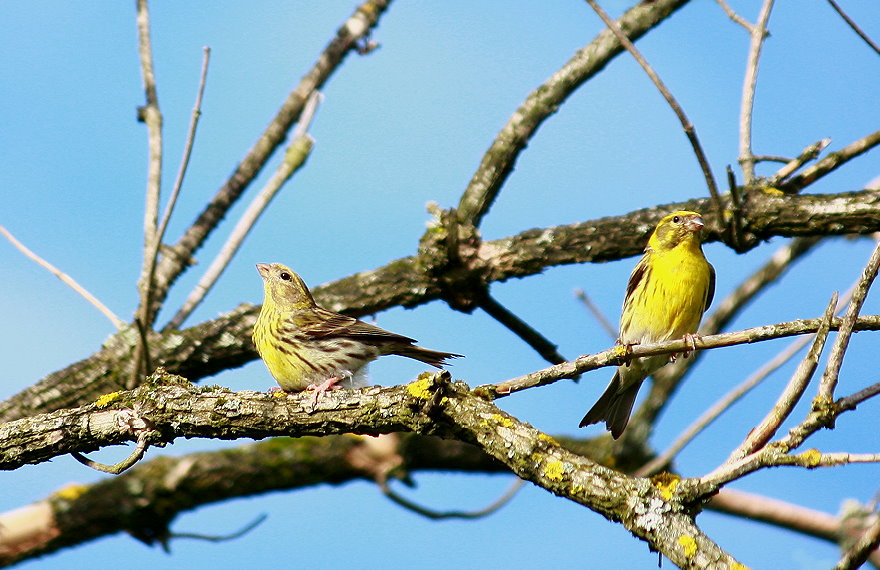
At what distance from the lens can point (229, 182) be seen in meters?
9.88

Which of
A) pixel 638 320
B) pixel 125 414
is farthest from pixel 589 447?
pixel 125 414

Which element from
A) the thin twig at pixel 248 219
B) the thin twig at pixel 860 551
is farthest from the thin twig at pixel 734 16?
the thin twig at pixel 860 551

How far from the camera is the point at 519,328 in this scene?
8.09m

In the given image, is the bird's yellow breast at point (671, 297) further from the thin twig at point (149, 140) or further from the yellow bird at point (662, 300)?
the thin twig at point (149, 140)

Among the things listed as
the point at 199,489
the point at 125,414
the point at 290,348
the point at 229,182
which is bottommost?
the point at 125,414

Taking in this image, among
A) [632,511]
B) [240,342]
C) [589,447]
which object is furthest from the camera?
[589,447]

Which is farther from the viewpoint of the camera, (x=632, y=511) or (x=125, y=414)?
(x=125, y=414)

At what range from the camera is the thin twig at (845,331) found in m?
3.62

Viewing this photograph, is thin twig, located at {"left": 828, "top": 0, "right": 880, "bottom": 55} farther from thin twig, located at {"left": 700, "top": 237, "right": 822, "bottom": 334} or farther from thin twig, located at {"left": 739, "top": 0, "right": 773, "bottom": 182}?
thin twig, located at {"left": 700, "top": 237, "right": 822, "bottom": 334}

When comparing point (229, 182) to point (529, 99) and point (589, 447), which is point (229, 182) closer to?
point (529, 99)

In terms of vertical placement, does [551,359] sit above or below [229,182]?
below

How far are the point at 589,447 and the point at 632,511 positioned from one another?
699 cm

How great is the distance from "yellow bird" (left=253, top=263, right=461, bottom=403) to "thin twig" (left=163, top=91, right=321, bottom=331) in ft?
5.33

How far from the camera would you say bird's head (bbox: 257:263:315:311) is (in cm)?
741
